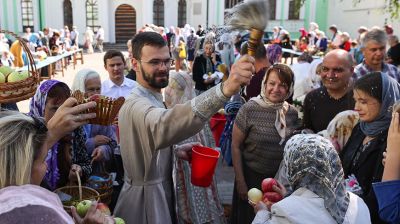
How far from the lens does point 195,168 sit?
2.40 m

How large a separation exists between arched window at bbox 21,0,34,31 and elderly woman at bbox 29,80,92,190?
30.0 metres

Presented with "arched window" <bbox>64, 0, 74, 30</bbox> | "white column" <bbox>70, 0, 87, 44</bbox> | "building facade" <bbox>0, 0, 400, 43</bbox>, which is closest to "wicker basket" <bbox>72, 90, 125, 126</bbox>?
"building facade" <bbox>0, 0, 400, 43</bbox>

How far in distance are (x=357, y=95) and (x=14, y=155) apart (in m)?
2.25

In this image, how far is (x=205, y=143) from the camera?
10.4 feet

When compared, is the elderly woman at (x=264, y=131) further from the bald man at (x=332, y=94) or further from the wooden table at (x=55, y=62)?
the wooden table at (x=55, y=62)

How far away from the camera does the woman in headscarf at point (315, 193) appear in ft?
6.24

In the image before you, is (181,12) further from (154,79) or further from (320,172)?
(320,172)

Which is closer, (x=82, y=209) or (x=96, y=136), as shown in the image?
(x=82, y=209)

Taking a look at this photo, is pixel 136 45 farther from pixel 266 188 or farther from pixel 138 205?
pixel 266 188

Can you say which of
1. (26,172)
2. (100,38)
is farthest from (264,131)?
(100,38)

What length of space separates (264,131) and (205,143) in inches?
22.1

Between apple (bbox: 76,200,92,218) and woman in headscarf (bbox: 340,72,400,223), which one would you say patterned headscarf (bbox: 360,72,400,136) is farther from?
apple (bbox: 76,200,92,218)

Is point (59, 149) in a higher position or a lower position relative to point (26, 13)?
lower

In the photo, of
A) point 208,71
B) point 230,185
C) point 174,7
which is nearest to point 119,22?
point 174,7
